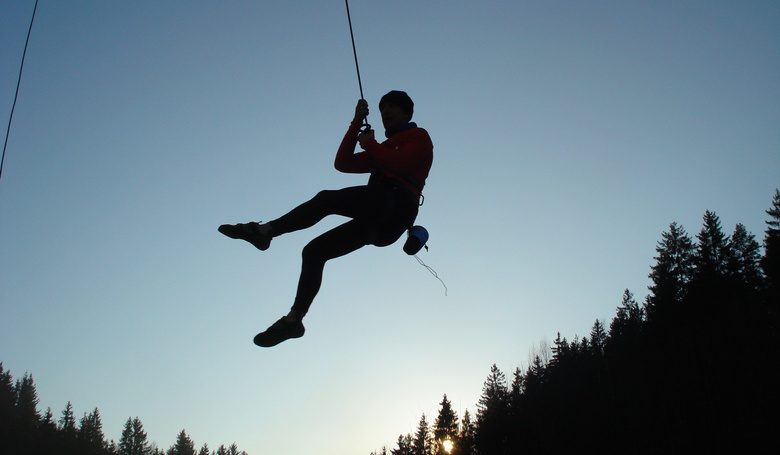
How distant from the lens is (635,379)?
132ft

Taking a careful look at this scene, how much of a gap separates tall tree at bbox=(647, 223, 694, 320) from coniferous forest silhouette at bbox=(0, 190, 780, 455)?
0.44ft

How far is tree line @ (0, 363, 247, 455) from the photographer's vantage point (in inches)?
3159

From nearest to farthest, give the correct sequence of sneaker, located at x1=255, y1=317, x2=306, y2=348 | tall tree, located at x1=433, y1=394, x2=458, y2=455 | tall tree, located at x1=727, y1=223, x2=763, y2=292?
sneaker, located at x1=255, y1=317, x2=306, y2=348 → tall tree, located at x1=727, y1=223, x2=763, y2=292 → tall tree, located at x1=433, y1=394, x2=458, y2=455

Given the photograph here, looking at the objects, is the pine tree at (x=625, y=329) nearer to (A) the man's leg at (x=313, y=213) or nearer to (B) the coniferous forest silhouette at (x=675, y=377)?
(B) the coniferous forest silhouette at (x=675, y=377)

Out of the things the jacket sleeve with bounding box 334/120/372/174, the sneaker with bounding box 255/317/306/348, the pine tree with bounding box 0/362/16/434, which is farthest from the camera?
the pine tree with bounding box 0/362/16/434

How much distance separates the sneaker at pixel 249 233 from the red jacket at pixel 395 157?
31.4 inches

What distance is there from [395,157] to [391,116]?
1.90 feet

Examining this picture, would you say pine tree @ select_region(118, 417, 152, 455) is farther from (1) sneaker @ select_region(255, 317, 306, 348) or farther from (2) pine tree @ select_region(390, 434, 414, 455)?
(1) sneaker @ select_region(255, 317, 306, 348)

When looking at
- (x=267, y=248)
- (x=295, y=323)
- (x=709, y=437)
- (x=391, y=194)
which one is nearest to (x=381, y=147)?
(x=391, y=194)

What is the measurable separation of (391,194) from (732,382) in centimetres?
3654

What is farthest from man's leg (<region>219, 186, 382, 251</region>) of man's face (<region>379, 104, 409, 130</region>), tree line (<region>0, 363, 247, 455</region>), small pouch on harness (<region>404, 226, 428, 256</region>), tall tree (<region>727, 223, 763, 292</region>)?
tree line (<region>0, 363, 247, 455</region>)

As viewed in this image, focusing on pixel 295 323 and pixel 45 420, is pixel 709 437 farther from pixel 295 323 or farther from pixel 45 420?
pixel 45 420

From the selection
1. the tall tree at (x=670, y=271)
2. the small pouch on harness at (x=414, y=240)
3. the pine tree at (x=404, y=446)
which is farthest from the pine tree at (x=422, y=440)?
the small pouch on harness at (x=414, y=240)

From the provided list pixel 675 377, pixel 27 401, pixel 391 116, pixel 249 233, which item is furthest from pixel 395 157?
pixel 27 401
